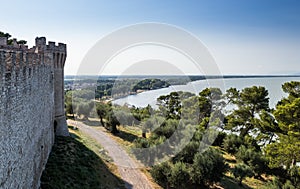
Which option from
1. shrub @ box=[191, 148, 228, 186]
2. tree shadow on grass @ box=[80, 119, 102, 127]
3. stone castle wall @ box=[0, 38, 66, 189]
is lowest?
tree shadow on grass @ box=[80, 119, 102, 127]

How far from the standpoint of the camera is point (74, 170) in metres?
13.3

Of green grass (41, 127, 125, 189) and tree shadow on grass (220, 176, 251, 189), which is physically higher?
green grass (41, 127, 125, 189)

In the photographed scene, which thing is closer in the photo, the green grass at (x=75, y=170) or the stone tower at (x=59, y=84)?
the green grass at (x=75, y=170)

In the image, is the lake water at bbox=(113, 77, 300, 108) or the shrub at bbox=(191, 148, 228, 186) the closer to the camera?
the shrub at bbox=(191, 148, 228, 186)

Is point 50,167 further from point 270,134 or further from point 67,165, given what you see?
point 270,134

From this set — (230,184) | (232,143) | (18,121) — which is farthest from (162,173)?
(18,121)

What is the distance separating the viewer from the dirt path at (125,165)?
1571 cm

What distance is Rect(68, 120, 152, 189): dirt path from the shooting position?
15.7 meters

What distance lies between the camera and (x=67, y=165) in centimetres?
1347

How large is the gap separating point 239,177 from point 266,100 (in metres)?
9.97

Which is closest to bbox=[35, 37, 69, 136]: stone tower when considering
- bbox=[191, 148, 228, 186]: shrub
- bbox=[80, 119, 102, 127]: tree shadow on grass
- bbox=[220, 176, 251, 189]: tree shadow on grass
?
bbox=[191, 148, 228, 186]: shrub

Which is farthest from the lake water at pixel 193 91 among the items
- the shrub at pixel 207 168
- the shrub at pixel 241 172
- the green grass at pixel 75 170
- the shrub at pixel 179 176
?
the green grass at pixel 75 170

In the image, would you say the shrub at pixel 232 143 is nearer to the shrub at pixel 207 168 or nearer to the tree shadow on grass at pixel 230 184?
the tree shadow on grass at pixel 230 184

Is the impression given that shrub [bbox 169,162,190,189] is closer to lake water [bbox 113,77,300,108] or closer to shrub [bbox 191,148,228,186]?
shrub [bbox 191,148,228,186]
